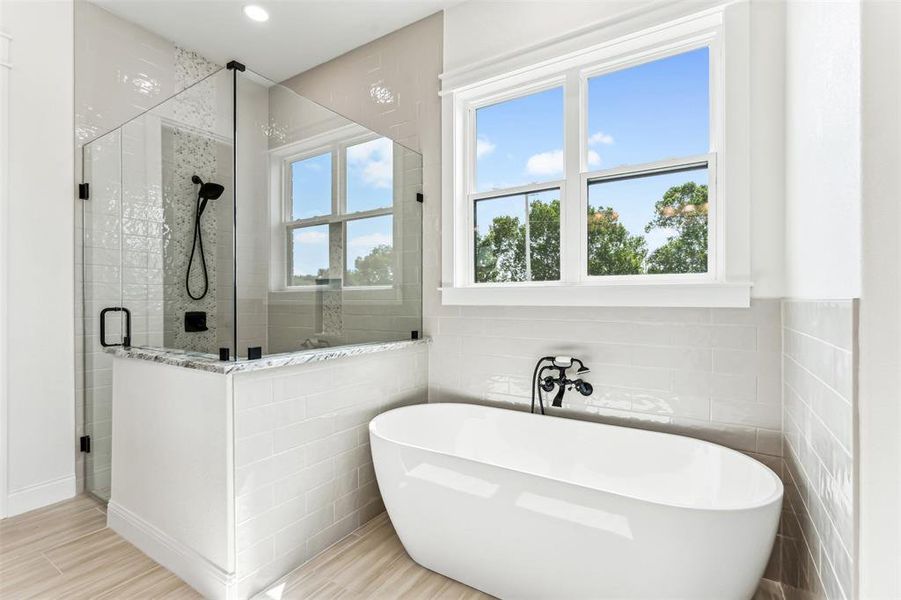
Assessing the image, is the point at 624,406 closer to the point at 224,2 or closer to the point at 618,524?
the point at 618,524

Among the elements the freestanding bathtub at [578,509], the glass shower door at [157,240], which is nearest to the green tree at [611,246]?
the freestanding bathtub at [578,509]

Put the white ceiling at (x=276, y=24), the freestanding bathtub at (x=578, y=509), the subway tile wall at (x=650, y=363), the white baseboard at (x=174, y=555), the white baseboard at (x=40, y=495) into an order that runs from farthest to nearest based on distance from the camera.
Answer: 1. the white ceiling at (x=276, y=24)
2. the white baseboard at (x=40, y=495)
3. the subway tile wall at (x=650, y=363)
4. the white baseboard at (x=174, y=555)
5. the freestanding bathtub at (x=578, y=509)

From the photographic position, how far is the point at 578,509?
1.41 m

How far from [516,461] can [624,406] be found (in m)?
0.60

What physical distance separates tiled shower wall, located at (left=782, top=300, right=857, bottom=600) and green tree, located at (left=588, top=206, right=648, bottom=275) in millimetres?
661

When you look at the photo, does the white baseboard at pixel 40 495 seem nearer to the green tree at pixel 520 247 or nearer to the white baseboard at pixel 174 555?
the white baseboard at pixel 174 555

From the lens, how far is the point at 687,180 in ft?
6.68

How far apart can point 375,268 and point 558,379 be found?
3.87 feet

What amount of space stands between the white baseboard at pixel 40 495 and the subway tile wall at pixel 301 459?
5.10ft

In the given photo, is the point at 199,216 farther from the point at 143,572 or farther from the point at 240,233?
the point at 143,572

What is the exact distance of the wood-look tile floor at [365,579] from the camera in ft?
5.63

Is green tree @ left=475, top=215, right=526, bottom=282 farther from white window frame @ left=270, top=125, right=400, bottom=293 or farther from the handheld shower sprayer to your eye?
the handheld shower sprayer

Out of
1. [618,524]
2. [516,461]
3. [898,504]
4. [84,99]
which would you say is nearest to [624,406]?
[516,461]

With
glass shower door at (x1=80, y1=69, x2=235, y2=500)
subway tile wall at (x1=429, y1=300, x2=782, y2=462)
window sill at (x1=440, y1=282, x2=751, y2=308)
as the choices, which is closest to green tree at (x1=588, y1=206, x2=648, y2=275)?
window sill at (x1=440, y1=282, x2=751, y2=308)
